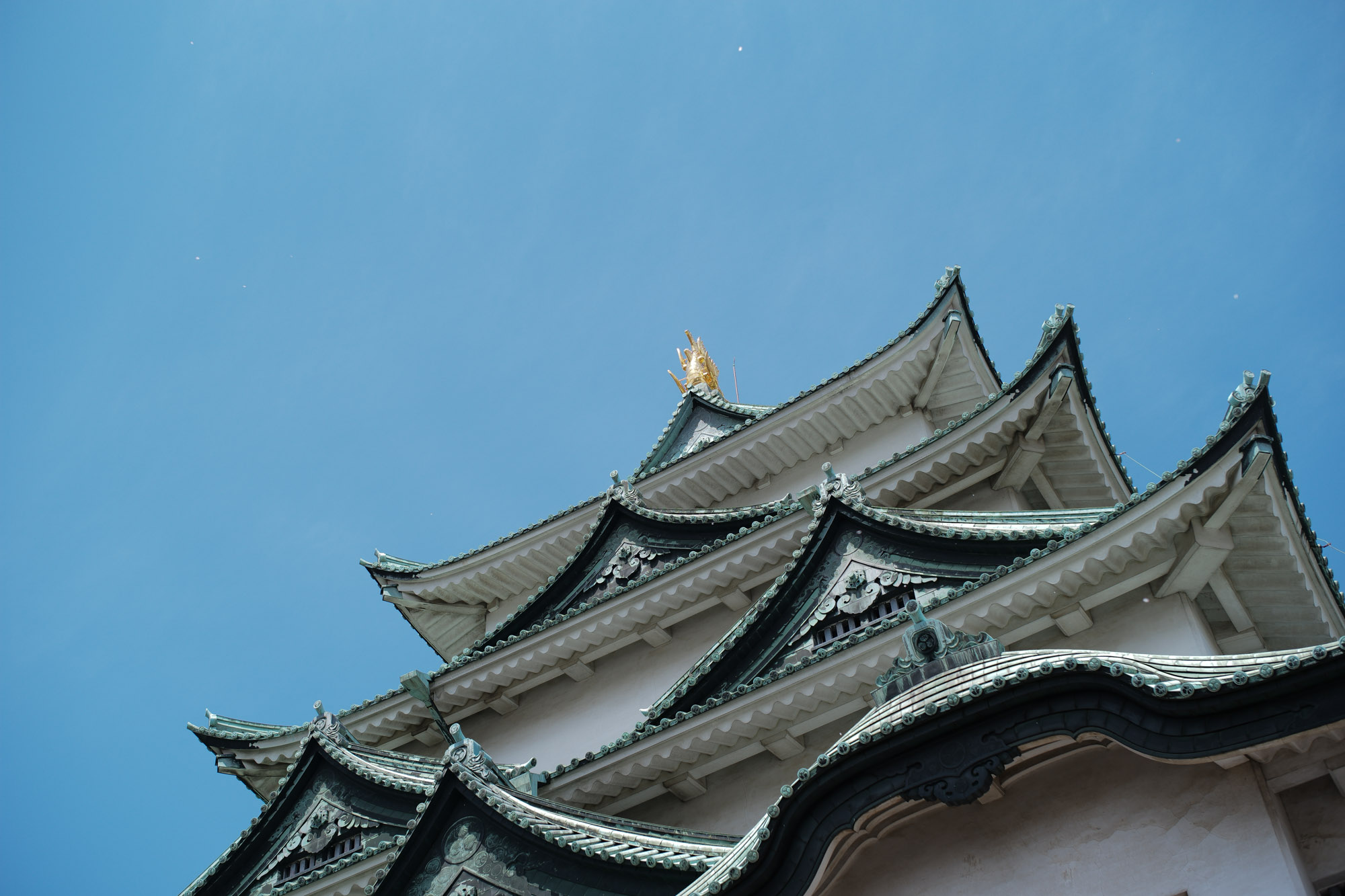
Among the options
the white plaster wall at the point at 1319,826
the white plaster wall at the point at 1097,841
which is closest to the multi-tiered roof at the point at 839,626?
the white plaster wall at the point at 1097,841

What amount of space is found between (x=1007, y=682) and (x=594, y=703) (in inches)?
354

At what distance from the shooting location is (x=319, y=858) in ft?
41.2

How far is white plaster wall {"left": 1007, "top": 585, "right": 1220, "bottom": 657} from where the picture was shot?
976 cm

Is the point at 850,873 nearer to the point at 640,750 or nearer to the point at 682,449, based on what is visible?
the point at 640,750

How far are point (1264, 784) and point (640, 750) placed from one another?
589 cm

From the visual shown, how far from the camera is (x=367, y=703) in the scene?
15672mm

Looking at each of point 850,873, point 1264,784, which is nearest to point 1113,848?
point 1264,784

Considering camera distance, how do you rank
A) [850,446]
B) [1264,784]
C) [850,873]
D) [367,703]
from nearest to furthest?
[1264,784] → [850,873] → [367,703] → [850,446]

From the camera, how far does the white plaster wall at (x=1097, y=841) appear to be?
6.61 metres

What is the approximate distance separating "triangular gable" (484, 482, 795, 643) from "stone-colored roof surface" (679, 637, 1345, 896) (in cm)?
737

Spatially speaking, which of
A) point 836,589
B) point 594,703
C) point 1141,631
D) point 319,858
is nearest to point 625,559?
point 594,703

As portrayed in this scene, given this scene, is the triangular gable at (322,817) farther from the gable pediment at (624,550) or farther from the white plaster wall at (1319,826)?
the white plaster wall at (1319,826)

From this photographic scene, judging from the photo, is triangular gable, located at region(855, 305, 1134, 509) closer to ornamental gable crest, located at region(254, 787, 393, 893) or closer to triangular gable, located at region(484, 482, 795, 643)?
triangular gable, located at region(484, 482, 795, 643)

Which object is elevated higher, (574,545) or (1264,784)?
(574,545)
